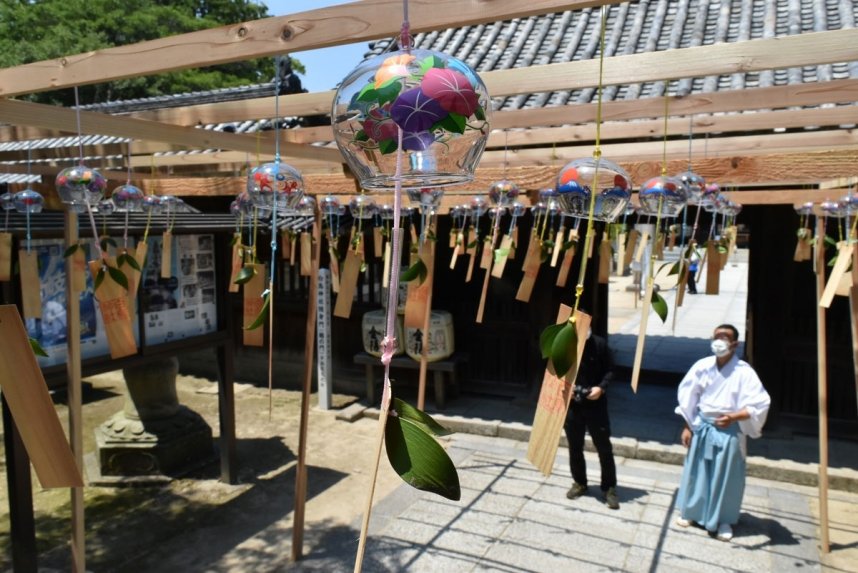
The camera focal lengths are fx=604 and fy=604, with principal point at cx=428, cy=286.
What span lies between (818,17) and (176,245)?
8855 millimetres

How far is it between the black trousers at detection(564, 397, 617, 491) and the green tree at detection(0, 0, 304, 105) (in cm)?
1616

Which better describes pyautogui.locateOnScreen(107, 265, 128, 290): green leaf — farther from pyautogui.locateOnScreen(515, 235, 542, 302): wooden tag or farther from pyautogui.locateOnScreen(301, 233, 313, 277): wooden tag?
pyautogui.locateOnScreen(515, 235, 542, 302): wooden tag

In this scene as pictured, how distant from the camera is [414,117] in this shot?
50.3 inches

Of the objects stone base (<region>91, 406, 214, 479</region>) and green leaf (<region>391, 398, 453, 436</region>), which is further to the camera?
stone base (<region>91, 406, 214, 479</region>)

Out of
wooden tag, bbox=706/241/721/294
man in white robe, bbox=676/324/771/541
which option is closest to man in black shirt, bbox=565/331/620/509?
man in white robe, bbox=676/324/771/541

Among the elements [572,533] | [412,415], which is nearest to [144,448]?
[572,533]

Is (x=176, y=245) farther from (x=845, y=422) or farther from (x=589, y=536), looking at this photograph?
(x=845, y=422)

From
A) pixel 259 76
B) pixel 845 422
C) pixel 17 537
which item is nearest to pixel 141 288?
pixel 17 537

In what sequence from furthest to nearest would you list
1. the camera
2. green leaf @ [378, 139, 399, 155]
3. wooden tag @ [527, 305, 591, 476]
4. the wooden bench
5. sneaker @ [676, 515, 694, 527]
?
the wooden bench < the camera < sneaker @ [676, 515, 694, 527] < wooden tag @ [527, 305, 591, 476] < green leaf @ [378, 139, 399, 155]

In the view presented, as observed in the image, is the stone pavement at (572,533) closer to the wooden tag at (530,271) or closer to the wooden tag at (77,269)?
the wooden tag at (530,271)

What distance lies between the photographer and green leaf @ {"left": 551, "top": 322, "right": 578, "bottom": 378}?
Result: 1793 mm

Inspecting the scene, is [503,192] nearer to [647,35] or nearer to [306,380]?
[306,380]

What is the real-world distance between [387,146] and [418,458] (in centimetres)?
69

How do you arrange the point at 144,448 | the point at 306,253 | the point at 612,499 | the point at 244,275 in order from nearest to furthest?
the point at 244,275
the point at 306,253
the point at 612,499
the point at 144,448
